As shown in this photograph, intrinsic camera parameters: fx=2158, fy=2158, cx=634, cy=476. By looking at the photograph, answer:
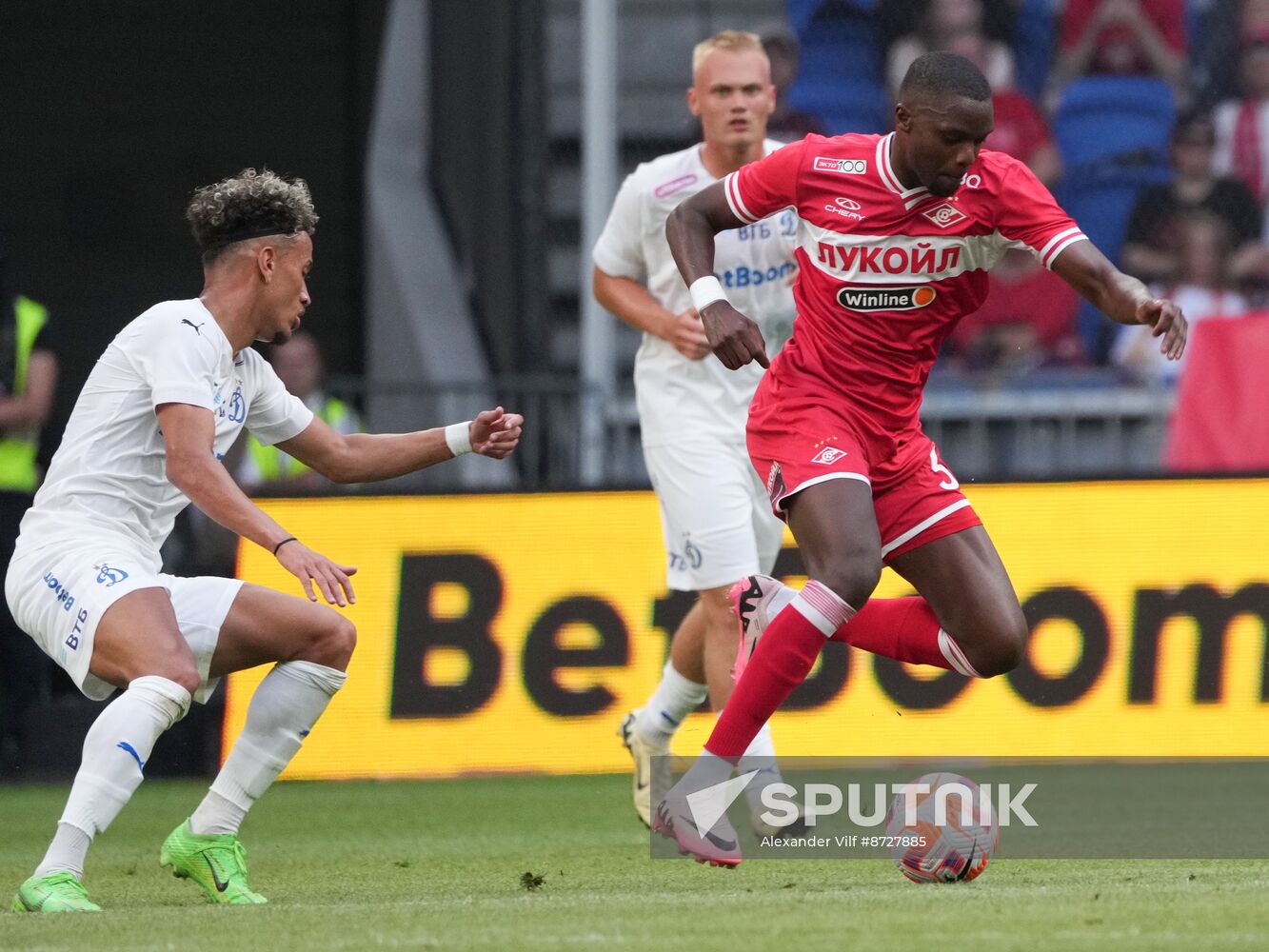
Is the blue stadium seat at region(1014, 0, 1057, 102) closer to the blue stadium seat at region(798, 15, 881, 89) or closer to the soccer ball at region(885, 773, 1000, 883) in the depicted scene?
the blue stadium seat at region(798, 15, 881, 89)

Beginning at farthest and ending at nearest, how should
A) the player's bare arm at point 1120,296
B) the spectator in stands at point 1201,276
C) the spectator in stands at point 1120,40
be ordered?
the spectator in stands at point 1120,40
the spectator in stands at point 1201,276
the player's bare arm at point 1120,296

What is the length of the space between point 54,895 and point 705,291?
2.26 metres

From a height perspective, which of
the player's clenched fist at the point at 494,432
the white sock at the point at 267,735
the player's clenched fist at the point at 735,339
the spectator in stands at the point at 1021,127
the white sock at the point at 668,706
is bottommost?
the white sock at the point at 668,706

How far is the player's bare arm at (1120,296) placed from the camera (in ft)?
17.0

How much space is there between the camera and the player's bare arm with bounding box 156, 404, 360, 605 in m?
5.05

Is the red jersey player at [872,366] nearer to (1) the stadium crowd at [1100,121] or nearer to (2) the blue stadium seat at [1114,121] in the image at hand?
(1) the stadium crowd at [1100,121]

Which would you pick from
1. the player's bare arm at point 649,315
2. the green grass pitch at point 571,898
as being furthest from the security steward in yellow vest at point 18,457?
the player's bare arm at point 649,315

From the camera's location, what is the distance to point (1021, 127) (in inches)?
472

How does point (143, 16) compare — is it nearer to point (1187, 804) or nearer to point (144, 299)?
point (144, 299)

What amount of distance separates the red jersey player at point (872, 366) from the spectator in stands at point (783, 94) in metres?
A: 5.67

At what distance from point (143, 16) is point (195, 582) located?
8717 millimetres

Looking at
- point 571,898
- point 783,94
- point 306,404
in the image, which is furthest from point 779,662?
point 783,94

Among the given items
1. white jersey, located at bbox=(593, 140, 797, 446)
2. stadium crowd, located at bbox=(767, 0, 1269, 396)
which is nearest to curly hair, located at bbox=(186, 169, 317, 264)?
white jersey, located at bbox=(593, 140, 797, 446)

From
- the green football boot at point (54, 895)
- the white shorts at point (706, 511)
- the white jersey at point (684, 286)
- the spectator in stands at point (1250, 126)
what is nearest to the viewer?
the green football boot at point (54, 895)
